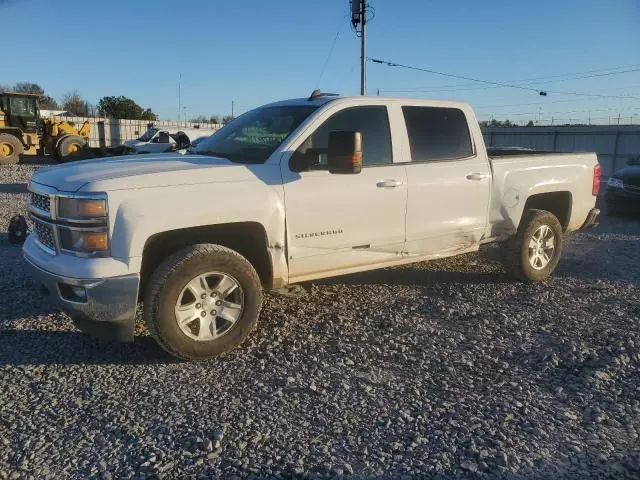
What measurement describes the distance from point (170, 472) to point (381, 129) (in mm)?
3420

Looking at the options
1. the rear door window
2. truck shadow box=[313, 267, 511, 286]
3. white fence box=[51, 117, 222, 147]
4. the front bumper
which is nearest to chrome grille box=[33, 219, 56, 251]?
the front bumper

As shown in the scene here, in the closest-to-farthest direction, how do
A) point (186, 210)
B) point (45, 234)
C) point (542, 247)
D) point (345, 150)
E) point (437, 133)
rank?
point (186, 210) < point (45, 234) < point (345, 150) < point (437, 133) < point (542, 247)

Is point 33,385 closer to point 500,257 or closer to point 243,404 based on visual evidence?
point 243,404

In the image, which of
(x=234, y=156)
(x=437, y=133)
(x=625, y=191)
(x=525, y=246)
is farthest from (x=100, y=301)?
(x=625, y=191)

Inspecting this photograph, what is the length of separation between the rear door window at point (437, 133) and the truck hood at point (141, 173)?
1.67 m

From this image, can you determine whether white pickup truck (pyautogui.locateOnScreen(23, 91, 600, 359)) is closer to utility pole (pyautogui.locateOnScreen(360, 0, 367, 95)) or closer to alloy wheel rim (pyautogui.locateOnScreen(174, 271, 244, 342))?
alloy wheel rim (pyautogui.locateOnScreen(174, 271, 244, 342))

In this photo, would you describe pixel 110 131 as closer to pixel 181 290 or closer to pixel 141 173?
pixel 141 173

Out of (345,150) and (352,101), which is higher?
(352,101)

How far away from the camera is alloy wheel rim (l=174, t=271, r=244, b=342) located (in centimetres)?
414

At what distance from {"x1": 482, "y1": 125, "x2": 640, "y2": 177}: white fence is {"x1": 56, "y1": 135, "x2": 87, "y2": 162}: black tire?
21005mm

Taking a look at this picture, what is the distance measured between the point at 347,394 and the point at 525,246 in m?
3.42

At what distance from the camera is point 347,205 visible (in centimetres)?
478

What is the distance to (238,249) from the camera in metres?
4.61

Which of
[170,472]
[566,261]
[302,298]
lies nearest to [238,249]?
[302,298]
